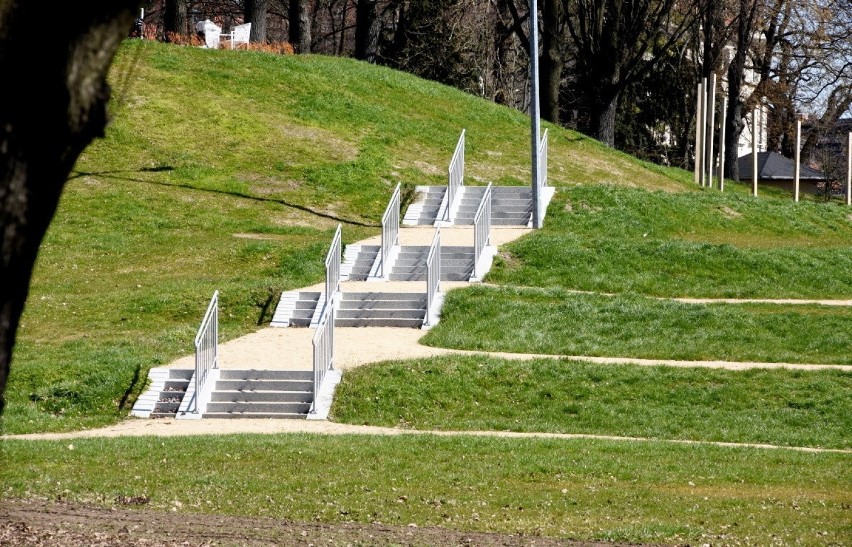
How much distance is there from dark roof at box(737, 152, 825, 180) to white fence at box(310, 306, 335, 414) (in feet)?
159

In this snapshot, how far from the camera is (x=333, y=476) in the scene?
40.9 feet

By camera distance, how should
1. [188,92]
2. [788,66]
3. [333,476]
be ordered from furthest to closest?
[788,66], [188,92], [333,476]

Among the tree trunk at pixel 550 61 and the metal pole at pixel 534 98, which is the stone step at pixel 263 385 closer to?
the metal pole at pixel 534 98

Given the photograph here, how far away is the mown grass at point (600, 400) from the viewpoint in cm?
1603

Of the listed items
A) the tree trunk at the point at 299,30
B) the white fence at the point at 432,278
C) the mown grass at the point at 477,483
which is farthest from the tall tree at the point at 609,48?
the mown grass at the point at 477,483

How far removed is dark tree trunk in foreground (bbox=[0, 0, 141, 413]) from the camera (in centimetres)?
478

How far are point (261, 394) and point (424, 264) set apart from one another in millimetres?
7608

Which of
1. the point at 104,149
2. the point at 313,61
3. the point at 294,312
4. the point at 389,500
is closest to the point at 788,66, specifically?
the point at 313,61

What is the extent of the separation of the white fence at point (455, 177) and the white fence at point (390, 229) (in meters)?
3.34

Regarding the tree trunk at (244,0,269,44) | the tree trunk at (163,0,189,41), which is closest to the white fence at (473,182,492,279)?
the tree trunk at (244,0,269,44)

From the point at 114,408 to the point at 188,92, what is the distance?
20.7 metres

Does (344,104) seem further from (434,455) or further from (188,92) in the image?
(434,455)

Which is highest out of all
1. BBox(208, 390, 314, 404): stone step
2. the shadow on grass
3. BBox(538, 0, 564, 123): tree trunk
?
BBox(538, 0, 564, 123): tree trunk

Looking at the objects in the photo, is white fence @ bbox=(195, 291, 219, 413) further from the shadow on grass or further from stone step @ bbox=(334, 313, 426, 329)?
the shadow on grass
